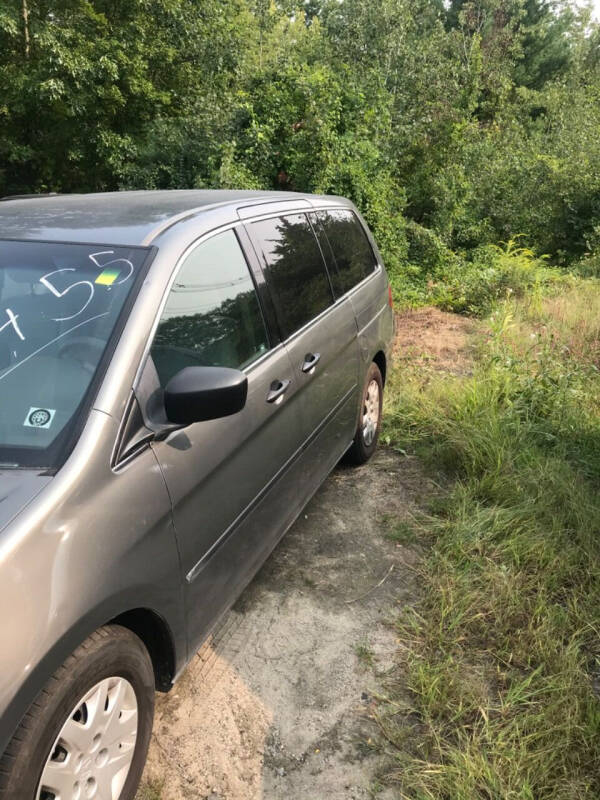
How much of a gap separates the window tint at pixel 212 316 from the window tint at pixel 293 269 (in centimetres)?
22

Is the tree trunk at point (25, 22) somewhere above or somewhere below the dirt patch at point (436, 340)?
above

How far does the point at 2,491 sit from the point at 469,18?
91.6 feet

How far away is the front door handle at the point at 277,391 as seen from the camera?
2.65 meters

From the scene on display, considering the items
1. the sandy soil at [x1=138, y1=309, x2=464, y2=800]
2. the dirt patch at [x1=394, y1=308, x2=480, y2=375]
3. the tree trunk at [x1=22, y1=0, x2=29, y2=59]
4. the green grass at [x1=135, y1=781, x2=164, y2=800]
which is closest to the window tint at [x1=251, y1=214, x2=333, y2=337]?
the sandy soil at [x1=138, y1=309, x2=464, y2=800]

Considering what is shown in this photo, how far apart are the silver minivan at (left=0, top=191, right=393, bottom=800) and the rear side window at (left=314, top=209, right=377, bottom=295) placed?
0.66 m

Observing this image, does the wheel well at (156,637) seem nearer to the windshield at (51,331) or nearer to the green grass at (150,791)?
the green grass at (150,791)

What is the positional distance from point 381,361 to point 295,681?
255 cm

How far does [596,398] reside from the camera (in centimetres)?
511

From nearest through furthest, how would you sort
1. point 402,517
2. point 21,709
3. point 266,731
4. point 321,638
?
point 21,709 < point 266,731 < point 321,638 < point 402,517

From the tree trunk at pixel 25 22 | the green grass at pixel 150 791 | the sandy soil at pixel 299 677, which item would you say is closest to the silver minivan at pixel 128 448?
the green grass at pixel 150 791

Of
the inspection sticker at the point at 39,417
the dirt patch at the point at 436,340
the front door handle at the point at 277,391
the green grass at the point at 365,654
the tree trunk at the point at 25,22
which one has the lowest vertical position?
the dirt patch at the point at 436,340

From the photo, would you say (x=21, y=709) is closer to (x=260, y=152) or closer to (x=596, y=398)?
(x=596, y=398)

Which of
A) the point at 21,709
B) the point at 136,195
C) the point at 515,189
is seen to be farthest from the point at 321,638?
the point at 515,189

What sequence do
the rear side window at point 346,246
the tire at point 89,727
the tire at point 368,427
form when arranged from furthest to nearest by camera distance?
the tire at point 368,427 < the rear side window at point 346,246 < the tire at point 89,727
